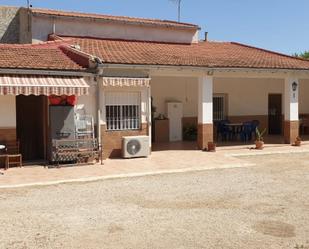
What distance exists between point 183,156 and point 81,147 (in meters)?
6.16

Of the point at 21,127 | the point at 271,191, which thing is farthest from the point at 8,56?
the point at 271,191

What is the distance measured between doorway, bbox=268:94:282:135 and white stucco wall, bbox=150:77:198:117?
25.7 ft

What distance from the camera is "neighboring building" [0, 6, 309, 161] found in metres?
24.7

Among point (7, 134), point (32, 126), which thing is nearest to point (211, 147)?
point (32, 126)

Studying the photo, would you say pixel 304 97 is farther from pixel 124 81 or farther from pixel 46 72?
pixel 46 72

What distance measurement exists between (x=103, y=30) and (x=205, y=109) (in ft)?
37.4

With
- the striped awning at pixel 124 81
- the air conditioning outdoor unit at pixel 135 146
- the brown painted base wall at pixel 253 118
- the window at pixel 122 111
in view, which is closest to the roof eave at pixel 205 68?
the striped awning at pixel 124 81

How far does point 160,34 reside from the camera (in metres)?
36.7

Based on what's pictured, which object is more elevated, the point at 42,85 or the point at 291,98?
the point at 42,85

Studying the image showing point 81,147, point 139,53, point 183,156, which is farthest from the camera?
point 139,53

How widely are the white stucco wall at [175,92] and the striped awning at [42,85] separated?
40.6 ft

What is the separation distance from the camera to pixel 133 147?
24.8 meters

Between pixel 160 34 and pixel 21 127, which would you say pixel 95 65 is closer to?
pixel 21 127

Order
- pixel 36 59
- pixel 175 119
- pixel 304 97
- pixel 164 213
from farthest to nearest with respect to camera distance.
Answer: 1. pixel 304 97
2. pixel 175 119
3. pixel 36 59
4. pixel 164 213
